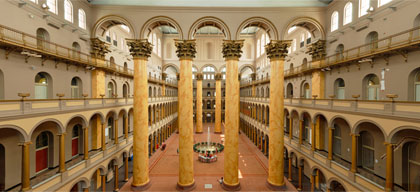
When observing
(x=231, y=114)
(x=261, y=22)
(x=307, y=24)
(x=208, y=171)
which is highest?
(x=307, y=24)

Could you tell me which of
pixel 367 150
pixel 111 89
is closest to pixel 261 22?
pixel 367 150

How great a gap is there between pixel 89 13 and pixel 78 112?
28.5 ft

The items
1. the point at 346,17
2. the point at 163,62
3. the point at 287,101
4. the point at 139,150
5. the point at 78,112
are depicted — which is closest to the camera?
the point at 78,112

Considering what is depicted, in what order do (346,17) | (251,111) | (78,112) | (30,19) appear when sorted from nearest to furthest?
1. (30,19)
2. (78,112)
3. (346,17)
4. (251,111)

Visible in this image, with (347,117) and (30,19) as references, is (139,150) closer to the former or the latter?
(30,19)

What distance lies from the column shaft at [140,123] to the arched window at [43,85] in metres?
5.77

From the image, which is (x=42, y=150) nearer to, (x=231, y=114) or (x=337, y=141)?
(x=231, y=114)

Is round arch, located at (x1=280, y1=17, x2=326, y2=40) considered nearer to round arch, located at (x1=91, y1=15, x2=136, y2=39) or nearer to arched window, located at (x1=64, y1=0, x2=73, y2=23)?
round arch, located at (x1=91, y1=15, x2=136, y2=39)

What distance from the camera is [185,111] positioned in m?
12.3

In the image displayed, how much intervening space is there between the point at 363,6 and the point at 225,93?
11996mm

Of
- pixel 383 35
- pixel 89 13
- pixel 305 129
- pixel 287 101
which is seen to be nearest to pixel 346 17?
pixel 383 35

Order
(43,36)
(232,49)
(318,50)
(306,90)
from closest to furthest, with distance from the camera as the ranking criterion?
(43,36) < (232,49) < (318,50) < (306,90)

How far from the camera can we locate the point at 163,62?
113ft

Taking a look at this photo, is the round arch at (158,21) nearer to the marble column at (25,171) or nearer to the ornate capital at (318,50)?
the marble column at (25,171)
